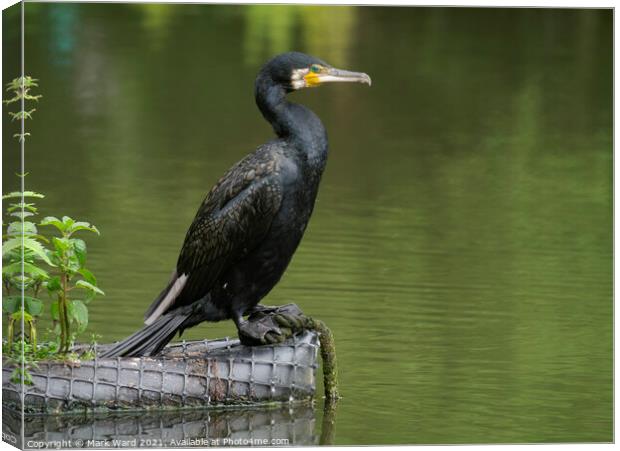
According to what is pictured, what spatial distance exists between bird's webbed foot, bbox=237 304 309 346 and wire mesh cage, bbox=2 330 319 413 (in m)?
0.04

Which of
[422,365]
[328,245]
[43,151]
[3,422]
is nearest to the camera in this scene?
[3,422]

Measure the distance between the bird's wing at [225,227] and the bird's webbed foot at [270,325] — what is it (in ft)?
0.94

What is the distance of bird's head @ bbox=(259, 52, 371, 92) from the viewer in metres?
8.66

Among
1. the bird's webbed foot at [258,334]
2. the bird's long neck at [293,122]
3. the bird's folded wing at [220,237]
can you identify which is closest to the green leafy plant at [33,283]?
the bird's folded wing at [220,237]

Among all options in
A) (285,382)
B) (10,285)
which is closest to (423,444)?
(285,382)

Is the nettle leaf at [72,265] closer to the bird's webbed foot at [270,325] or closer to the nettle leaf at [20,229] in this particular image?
the nettle leaf at [20,229]

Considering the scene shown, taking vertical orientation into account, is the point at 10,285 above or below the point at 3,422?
above

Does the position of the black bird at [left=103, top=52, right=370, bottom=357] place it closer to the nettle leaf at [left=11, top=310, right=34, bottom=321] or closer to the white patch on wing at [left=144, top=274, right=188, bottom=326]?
the white patch on wing at [left=144, top=274, right=188, bottom=326]

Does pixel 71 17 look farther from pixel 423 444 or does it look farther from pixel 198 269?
pixel 423 444

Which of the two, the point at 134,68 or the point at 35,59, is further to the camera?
the point at 134,68

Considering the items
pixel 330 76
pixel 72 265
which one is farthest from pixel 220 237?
pixel 330 76

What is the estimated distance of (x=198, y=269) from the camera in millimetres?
8852

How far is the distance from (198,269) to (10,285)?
3.13 ft

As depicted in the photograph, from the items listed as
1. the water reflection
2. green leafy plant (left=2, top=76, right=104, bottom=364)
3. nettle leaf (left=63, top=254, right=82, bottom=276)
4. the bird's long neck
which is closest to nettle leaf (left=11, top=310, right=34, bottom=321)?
green leafy plant (left=2, top=76, right=104, bottom=364)
